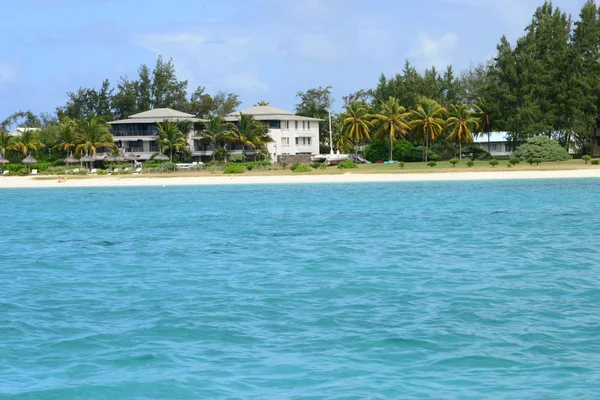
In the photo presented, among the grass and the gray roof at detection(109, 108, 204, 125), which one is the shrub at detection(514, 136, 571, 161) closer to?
the grass

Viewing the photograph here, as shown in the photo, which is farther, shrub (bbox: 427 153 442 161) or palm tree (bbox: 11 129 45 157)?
palm tree (bbox: 11 129 45 157)


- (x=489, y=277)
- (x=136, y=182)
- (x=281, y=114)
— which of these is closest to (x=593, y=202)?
(x=489, y=277)

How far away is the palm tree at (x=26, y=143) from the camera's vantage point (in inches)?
3964

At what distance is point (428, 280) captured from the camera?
20.4 metres

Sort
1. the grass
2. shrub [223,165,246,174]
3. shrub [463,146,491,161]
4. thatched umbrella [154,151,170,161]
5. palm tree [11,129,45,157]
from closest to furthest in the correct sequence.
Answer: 1. the grass
2. shrub [223,165,246,174]
3. thatched umbrella [154,151,170,161]
4. shrub [463,146,491,161]
5. palm tree [11,129,45,157]

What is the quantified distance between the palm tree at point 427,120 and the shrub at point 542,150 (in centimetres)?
1534

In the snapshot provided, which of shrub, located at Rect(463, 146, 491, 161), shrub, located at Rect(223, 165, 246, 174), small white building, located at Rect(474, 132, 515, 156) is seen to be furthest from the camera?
small white building, located at Rect(474, 132, 515, 156)

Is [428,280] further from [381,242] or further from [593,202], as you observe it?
[593,202]

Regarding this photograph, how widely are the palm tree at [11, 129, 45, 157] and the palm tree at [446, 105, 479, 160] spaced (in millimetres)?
52175

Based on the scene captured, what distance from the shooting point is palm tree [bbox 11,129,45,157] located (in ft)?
330

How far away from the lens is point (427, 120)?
314 feet

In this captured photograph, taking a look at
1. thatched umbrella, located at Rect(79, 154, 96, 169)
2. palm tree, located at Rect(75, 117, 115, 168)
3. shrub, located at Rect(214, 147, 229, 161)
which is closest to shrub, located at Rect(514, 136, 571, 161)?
Answer: shrub, located at Rect(214, 147, 229, 161)

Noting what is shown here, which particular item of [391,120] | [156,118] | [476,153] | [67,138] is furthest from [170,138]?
[476,153]

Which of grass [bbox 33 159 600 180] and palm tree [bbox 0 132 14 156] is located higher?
palm tree [bbox 0 132 14 156]
